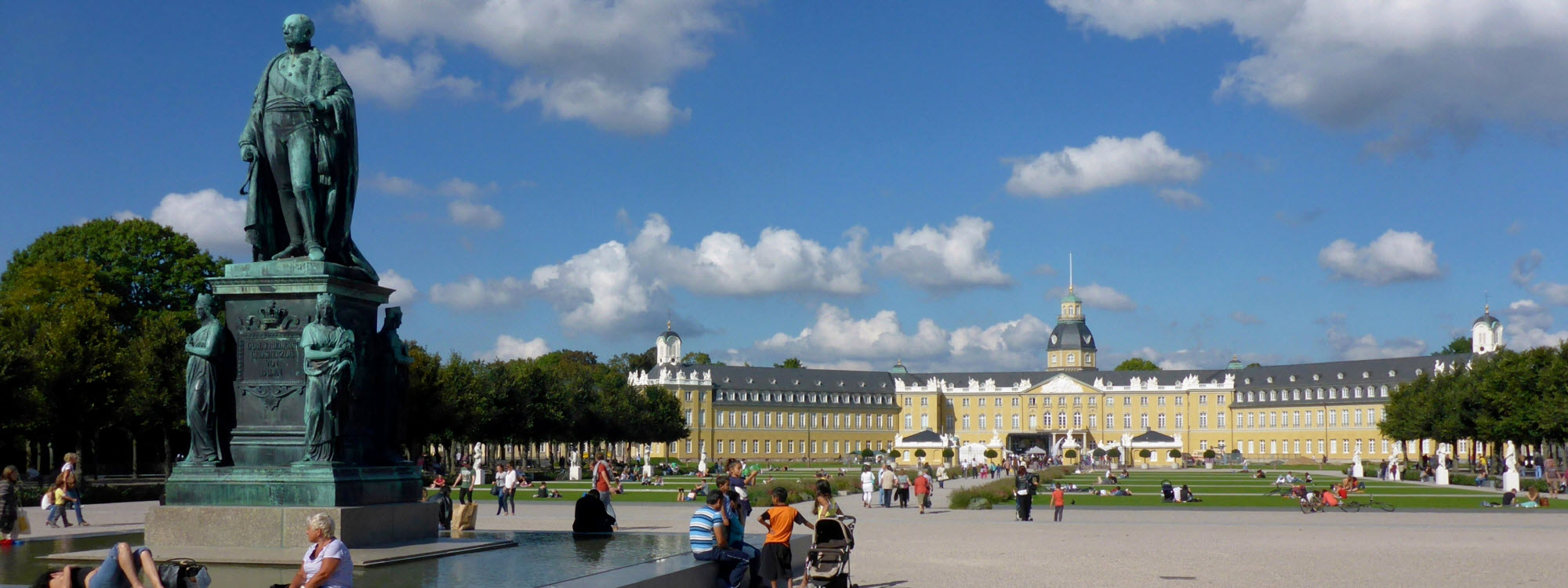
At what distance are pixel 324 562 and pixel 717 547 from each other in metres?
4.96

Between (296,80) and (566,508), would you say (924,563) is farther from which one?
(566,508)

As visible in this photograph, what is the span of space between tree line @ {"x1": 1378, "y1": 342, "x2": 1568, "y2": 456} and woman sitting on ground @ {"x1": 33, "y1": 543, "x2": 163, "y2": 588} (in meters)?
57.6

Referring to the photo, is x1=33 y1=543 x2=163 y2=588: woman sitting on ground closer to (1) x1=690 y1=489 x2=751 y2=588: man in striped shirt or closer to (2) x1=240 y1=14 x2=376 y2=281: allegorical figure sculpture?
(2) x1=240 y1=14 x2=376 y2=281: allegorical figure sculpture

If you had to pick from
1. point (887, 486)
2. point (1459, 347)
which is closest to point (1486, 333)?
point (1459, 347)

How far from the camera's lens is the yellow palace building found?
144 metres

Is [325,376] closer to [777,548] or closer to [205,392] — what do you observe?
[205,392]

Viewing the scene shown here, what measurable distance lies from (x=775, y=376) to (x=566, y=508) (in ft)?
410

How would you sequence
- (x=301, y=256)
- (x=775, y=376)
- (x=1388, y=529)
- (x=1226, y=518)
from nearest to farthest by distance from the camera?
(x=301, y=256) < (x=1388, y=529) < (x=1226, y=518) < (x=775, y=376)

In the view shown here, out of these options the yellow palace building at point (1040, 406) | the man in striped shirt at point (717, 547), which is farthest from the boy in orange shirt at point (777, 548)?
the yellow palace building at point (1040, 406)

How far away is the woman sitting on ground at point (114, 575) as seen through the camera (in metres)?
9.02

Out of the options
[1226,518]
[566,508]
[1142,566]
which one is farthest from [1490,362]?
[1142,566]

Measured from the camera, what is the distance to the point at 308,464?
11.9 metres

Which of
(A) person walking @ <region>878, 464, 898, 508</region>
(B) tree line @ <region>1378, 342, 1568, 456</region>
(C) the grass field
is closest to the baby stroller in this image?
(A) person walking @ <region>878, 464, 898, 508</region>

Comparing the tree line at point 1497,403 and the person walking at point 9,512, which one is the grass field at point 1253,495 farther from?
the person walking at point 9,512
